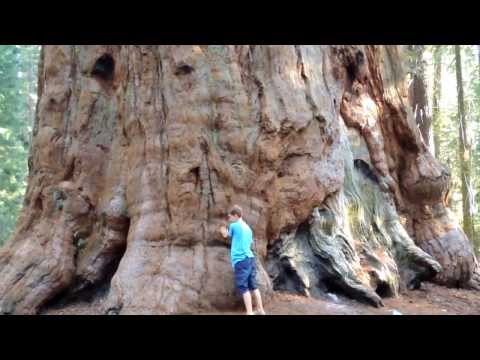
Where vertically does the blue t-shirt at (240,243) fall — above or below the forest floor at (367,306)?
above

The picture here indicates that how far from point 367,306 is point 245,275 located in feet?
7.61

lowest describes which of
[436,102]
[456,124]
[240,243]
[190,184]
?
[240,243]

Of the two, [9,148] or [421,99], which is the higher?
[9,148]

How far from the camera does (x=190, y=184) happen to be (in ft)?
25.1

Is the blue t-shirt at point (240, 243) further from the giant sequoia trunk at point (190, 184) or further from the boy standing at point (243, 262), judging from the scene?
the giant sequoia trunk at point (190, 184)

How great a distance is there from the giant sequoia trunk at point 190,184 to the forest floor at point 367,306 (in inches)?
9.7

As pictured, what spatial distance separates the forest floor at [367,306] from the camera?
289 inches

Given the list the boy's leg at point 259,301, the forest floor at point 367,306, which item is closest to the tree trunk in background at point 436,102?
the forest floor at point 367,306

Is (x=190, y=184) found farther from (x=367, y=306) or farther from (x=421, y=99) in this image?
(x=421, y=99)

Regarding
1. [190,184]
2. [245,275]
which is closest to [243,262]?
[245,275]

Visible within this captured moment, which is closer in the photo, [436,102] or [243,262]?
[243,262]

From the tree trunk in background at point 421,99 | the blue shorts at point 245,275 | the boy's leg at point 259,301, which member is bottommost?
the boy's leg at point 259,301

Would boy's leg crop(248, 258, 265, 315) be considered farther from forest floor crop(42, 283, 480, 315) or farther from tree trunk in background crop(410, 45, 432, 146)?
tree trunk in background crop(410, 45, 432, 146)

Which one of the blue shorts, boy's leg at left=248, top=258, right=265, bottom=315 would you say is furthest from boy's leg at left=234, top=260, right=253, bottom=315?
boy's leg at left=248, top=258, right=265, bottom=315
